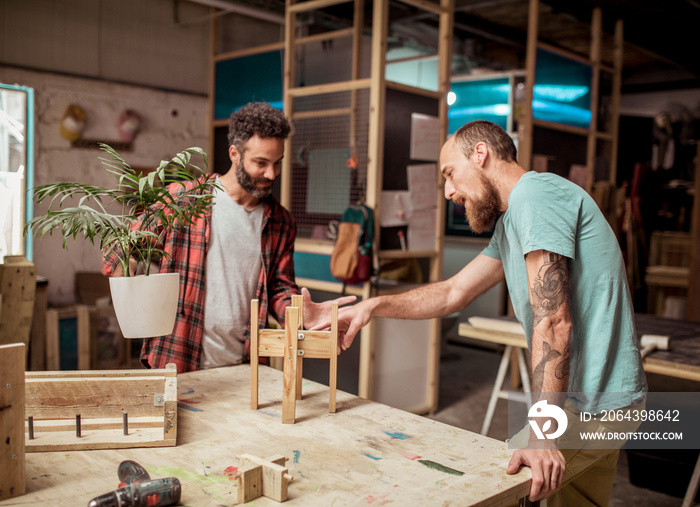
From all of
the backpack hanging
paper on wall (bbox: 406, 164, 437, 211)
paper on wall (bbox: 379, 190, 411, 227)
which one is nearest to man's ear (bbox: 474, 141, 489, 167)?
the backpack hanging

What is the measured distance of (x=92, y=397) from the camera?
146 centimetres

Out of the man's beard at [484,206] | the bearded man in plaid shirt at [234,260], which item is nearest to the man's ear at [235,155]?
the bearded man in plaid shirt at [234,260]

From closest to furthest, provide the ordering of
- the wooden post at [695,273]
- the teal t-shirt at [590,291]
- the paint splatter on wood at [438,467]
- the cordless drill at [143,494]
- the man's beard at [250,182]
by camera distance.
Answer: the cordless drill at [143,494]
the paint splatter on wood at [438,467]
the teal t-shirt at [590,291]
the man's beard at [250,182]
the wooden post at [695,273]

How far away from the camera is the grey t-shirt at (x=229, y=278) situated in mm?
2180

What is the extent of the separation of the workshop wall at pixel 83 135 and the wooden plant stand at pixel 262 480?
437 cm

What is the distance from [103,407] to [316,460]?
54 centimetres

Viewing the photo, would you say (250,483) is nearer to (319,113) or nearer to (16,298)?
(16,298)

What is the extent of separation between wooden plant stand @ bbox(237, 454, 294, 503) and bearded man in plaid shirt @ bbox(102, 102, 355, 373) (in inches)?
40.6

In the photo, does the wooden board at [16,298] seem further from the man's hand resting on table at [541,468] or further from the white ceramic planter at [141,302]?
the man's hand resting on table at [541,468]

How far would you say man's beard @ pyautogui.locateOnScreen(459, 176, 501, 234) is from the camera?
1728mm

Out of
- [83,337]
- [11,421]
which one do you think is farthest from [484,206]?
[83,337]

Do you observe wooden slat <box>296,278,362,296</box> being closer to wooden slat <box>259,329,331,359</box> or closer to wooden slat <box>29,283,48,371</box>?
wooden slat <box>29,283,48,371</box>

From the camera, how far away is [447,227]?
22.6ft

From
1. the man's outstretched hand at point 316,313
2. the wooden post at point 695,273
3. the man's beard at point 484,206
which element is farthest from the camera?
the wooden post at point 695,273
